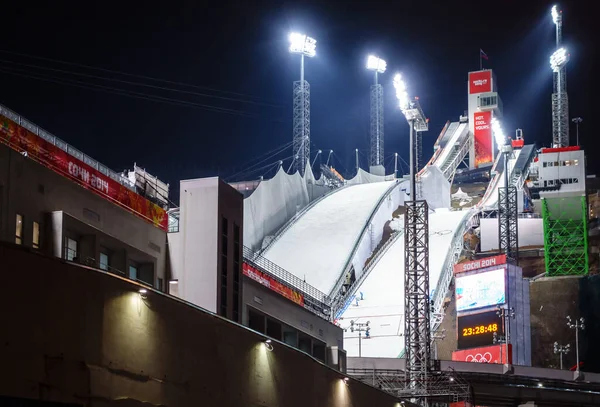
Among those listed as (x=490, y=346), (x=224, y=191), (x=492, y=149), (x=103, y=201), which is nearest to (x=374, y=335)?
(x=490, y=346)

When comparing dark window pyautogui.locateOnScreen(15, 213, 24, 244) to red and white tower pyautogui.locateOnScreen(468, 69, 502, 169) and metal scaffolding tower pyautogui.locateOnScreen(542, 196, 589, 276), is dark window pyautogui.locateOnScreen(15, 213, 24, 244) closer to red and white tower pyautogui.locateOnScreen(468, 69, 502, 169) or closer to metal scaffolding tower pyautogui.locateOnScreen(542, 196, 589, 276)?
metal scaffolding tower pyautogui.locateOnScreen(542, 196, 589, 276)

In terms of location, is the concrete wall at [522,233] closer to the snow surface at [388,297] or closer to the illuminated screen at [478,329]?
the snow surface at [388,297]

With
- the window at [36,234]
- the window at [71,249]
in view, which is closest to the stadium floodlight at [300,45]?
the window at [71,249]

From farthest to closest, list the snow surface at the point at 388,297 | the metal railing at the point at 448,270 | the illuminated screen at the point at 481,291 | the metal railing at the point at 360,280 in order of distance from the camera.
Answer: the metal railing at the point at 360,280 → the metal railing at the point at 448,270 → the snow surface at the point at 388,297 → the illuminated screen at the point at 481,291

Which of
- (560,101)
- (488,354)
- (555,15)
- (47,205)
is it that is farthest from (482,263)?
(555,15)

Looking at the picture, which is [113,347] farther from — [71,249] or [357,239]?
[357,239]

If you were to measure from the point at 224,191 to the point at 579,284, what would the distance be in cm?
4920

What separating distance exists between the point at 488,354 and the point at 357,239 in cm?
2579

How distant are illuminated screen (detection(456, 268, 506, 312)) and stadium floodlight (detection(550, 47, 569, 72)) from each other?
206 ft

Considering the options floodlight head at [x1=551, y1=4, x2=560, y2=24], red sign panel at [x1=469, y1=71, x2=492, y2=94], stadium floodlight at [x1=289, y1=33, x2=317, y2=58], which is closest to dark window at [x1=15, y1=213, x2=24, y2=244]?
stadium floodlight at [x1=289, y1=33, x2=317, y2=58]

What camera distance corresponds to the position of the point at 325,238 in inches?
3497

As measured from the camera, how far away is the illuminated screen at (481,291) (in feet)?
214

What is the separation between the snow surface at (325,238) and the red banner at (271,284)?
28145 millimetres

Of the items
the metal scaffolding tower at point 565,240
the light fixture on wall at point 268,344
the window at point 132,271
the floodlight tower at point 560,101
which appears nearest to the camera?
the light fixture on wall at point 268,344
